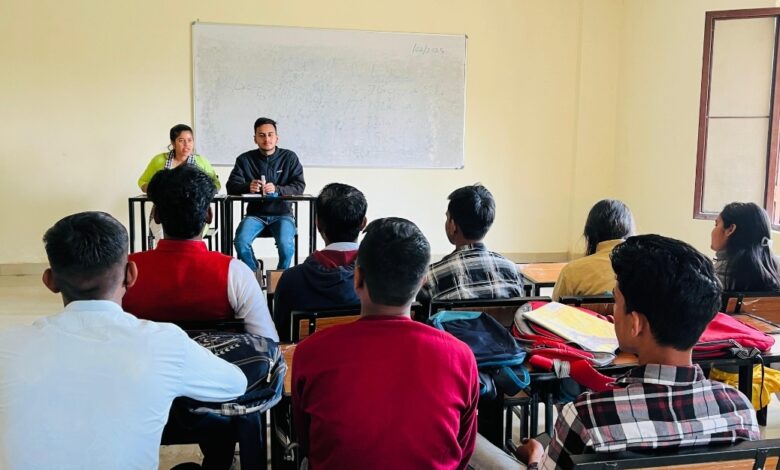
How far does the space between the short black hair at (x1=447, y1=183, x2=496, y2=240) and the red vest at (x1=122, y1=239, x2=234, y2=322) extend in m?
0.88

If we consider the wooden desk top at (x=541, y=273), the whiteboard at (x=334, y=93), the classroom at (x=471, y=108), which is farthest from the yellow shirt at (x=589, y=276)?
the whiteboard at (x=334, y=93)

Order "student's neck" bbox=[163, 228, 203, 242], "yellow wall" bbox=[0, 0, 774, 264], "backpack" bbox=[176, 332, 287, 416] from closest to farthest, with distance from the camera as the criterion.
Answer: "backpack" bbox=[176, 332, 287, 416], "student's neck" bbox=[163, 228, 203, 242], "yellow wall" bbox=[0, 0, 774, 264]

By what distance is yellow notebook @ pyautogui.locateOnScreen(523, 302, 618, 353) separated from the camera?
187 centimetres

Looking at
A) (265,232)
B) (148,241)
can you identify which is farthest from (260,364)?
(148,241)

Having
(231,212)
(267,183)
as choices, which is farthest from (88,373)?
(231,212)

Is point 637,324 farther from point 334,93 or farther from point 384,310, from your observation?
point 334,93

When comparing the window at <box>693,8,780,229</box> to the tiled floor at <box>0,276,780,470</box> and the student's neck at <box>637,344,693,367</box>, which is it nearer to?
the tiled floor at <box>0,276,780,470</box>

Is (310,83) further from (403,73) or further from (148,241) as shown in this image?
(148,241)

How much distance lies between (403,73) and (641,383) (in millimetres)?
5320

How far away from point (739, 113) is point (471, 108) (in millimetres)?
2332

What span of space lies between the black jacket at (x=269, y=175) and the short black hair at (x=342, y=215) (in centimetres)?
266

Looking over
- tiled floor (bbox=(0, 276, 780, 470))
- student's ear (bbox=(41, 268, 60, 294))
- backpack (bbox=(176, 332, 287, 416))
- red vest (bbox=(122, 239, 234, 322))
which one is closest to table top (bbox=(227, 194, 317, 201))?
tiled floor (bbox=(0, 276, 780, 470))

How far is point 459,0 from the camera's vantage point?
20.6 ft

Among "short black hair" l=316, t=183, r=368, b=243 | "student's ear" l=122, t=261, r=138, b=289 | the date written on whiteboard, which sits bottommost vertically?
"student's ear" l=122, t=261, r=138, b=289
